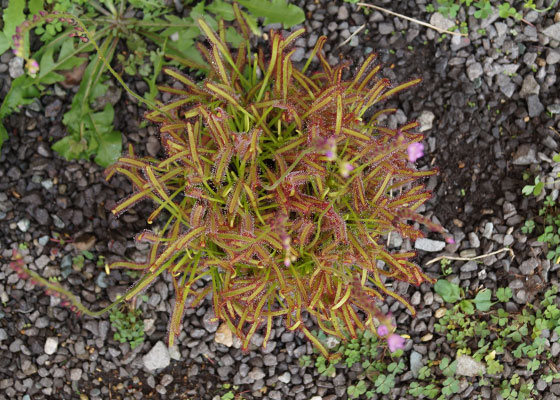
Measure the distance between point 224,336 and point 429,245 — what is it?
3.16 feet

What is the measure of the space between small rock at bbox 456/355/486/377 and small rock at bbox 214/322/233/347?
99 cm

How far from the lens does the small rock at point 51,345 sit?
2.46 metres

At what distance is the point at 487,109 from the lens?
2490mm

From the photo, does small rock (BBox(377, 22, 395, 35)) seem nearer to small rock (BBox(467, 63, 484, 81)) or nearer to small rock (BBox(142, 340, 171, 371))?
small rock (BBox(467, 63, 484, 81))

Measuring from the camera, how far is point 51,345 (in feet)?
8.08

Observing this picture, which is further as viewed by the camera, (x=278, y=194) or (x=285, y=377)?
(x=285, y=377)

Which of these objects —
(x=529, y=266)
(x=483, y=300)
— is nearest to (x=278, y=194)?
(x=483, y=300)

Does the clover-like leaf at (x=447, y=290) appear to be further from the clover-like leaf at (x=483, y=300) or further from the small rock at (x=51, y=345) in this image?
Result: the small rock at (x=51, y=345)

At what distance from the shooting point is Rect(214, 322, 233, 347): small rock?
2.41 metres

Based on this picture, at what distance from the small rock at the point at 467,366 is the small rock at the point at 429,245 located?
0.48 metres

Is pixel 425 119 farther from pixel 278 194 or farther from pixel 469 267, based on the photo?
pixel 278 194

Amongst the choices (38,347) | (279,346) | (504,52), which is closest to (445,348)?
(279,346)

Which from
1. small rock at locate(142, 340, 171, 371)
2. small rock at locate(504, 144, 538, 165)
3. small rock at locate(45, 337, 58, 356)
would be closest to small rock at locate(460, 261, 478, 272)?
small rock at locate(504, 144, 538, 165)

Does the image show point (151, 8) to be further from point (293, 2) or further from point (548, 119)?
point (548, 119)
